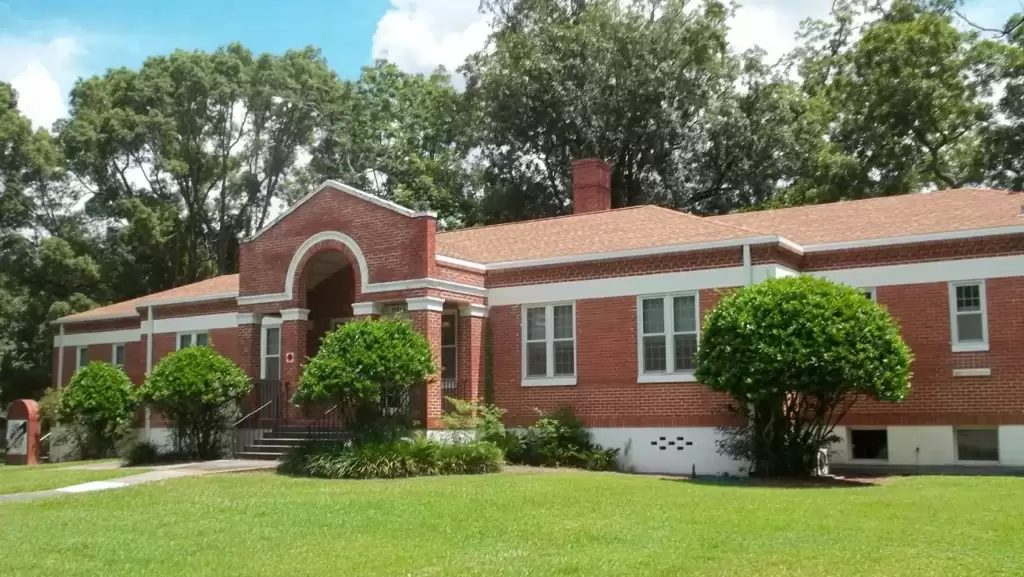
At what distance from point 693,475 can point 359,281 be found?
847 cm

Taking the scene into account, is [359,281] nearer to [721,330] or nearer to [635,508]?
[721,330]

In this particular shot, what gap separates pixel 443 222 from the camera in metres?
45.3

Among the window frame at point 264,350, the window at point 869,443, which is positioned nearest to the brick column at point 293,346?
the window frame at point 264,350

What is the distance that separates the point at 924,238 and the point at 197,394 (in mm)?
16071

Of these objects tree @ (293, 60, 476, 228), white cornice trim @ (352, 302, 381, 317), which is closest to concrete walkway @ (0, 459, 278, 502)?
white cornice trim @ (352, 302, 381, 317)

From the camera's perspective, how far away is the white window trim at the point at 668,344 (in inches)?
828

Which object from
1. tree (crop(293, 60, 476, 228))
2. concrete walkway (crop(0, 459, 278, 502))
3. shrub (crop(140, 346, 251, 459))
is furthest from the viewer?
tree (crop(293, 60, 476, 228))

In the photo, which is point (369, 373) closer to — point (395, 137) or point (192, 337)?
point (192, 337)

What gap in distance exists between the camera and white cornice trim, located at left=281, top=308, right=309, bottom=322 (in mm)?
24328

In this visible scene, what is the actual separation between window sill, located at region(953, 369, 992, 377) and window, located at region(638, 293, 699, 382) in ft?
16.6

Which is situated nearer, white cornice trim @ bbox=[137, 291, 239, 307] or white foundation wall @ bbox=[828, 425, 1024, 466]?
white foundation wall @ bbox=[828, 425, 1024, 466]

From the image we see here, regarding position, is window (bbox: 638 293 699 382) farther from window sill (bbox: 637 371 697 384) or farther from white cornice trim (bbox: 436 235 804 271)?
white cornice trim (bbox: 436 235 804 271)

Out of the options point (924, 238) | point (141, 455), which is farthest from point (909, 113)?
point (141, 455)

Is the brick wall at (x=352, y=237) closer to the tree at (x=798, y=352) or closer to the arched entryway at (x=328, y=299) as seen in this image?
the arched entryway at (x=328, y=299)
